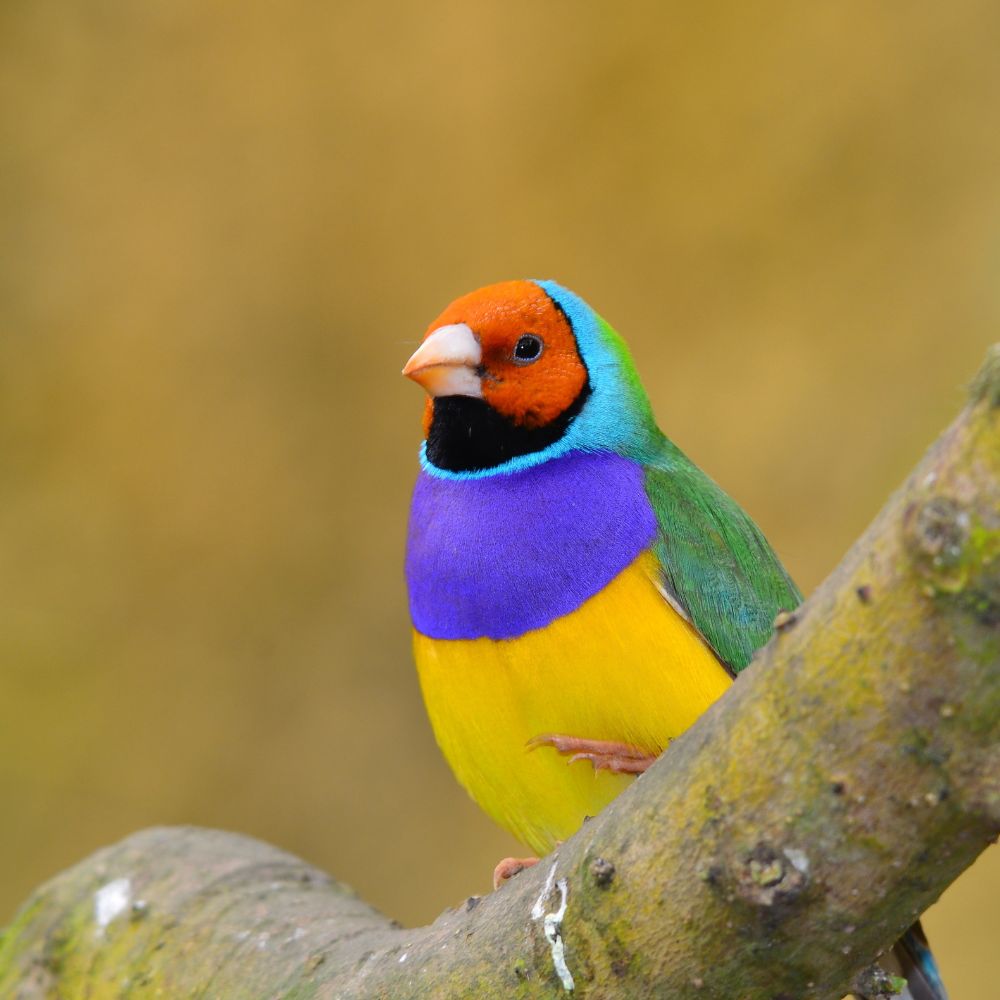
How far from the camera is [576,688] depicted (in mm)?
2291

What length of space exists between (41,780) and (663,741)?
150 inches

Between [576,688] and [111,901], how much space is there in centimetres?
106

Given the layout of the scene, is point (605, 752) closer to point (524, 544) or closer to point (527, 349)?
point (524, 544)

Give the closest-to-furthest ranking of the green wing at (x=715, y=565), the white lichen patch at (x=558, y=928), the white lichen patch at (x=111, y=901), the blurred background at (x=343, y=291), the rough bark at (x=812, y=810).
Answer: the rough bark at (x=812, y=810)
the white lichen patch at (x=558, y=928)
the green wing at (x=715, y=565)
the white lichen patch at (x=111, y=901)
the blurred background at (x=343, y=291)

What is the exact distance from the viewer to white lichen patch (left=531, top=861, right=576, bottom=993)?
1554mm

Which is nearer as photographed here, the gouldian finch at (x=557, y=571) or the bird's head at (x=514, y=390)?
the gouldian finch at (x=557, y=571)

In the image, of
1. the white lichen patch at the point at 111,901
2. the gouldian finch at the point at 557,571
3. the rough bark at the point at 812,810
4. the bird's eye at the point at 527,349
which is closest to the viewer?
the rough bark at the point at 812,810

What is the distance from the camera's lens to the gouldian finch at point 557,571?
2.31 meters

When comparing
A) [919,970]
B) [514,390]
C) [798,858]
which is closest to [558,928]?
[798,858]

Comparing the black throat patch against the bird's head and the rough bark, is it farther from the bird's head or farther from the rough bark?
the rough bark

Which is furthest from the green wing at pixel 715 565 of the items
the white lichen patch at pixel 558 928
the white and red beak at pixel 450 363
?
the white lichen patch at pixel 558 928

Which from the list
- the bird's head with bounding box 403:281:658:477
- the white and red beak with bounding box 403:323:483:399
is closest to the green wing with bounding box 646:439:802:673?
the bird's head with bounding box 403:281:658:477

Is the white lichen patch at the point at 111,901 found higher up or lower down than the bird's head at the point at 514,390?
lower down

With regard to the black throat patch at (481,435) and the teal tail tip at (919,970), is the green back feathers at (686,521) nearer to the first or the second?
the black throat patch at (481,435)
